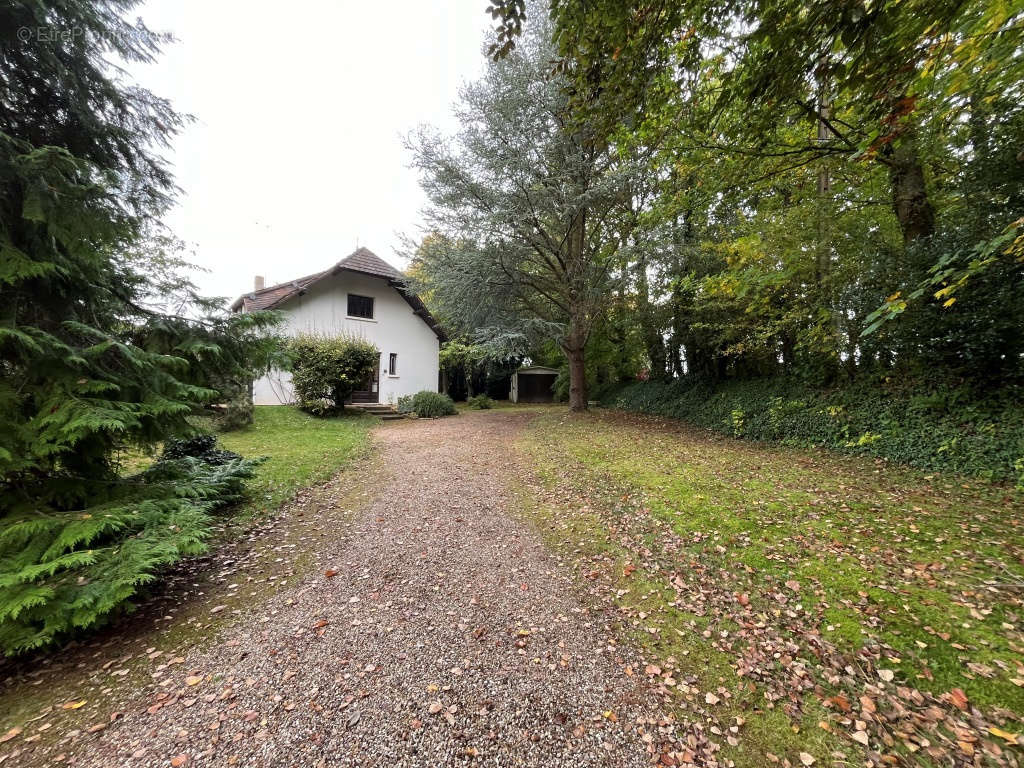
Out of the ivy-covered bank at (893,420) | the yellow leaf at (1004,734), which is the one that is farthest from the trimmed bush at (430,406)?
the yellow leaf at (1004,734)

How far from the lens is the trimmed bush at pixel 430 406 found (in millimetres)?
14641

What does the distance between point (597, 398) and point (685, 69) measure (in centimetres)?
1498

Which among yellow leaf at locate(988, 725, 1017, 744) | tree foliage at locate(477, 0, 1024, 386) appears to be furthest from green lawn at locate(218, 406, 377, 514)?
yellow leaf at locate(988, 725, 1017, 744)

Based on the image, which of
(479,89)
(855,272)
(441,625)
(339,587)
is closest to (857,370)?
(855,272)

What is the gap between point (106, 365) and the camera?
3.14 m

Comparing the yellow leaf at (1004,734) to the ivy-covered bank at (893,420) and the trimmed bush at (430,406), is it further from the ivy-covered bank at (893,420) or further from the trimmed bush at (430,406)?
the trimmed bush at (430,406)

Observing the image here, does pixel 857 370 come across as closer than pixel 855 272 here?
No

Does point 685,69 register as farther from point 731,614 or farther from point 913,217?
point 913,217

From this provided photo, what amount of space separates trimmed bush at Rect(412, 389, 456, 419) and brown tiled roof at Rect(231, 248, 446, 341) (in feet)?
14.5

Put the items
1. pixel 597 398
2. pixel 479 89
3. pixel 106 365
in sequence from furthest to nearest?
pixel 597 398
pixel 479 89
pixel 106 365

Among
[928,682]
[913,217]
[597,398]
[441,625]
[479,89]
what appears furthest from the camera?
[597,398]

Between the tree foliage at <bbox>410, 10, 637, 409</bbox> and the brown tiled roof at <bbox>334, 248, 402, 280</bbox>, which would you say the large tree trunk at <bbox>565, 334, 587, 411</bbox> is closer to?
the tree foliage at <bbox>410, 10, 637, 409</bbox>

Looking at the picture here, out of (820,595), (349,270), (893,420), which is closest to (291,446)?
(820,595)

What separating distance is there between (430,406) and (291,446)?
656 centimetres
